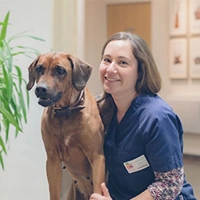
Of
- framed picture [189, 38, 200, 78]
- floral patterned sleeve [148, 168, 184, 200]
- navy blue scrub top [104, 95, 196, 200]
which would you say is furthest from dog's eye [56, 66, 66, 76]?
framed picture [189, 38, 200, 78]

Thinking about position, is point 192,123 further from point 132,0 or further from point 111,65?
point 111,65

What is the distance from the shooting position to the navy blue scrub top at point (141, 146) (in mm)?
1275

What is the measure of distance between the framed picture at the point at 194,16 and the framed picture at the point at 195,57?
0.36 ft

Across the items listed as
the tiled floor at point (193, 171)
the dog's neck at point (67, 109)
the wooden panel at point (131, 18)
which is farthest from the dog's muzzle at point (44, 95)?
the wooden panel at point (131, 18)

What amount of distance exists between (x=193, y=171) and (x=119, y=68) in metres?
2.77

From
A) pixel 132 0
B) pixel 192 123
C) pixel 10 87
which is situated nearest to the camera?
pixel 10 87

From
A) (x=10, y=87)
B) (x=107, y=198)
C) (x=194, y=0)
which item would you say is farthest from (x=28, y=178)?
(x=194, y=0)

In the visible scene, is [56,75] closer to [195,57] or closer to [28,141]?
[28,141]

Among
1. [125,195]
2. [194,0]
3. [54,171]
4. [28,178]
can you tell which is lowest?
[28,178]

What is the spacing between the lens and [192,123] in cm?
404

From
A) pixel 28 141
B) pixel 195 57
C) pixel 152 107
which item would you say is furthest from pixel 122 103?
pixel 195 57

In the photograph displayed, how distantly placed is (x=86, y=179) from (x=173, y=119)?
0.39m

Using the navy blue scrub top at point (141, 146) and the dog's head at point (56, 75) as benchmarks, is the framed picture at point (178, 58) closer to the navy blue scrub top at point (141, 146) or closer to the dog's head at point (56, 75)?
the navy blue scrub top at point (141, 146)

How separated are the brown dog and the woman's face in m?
0.10
